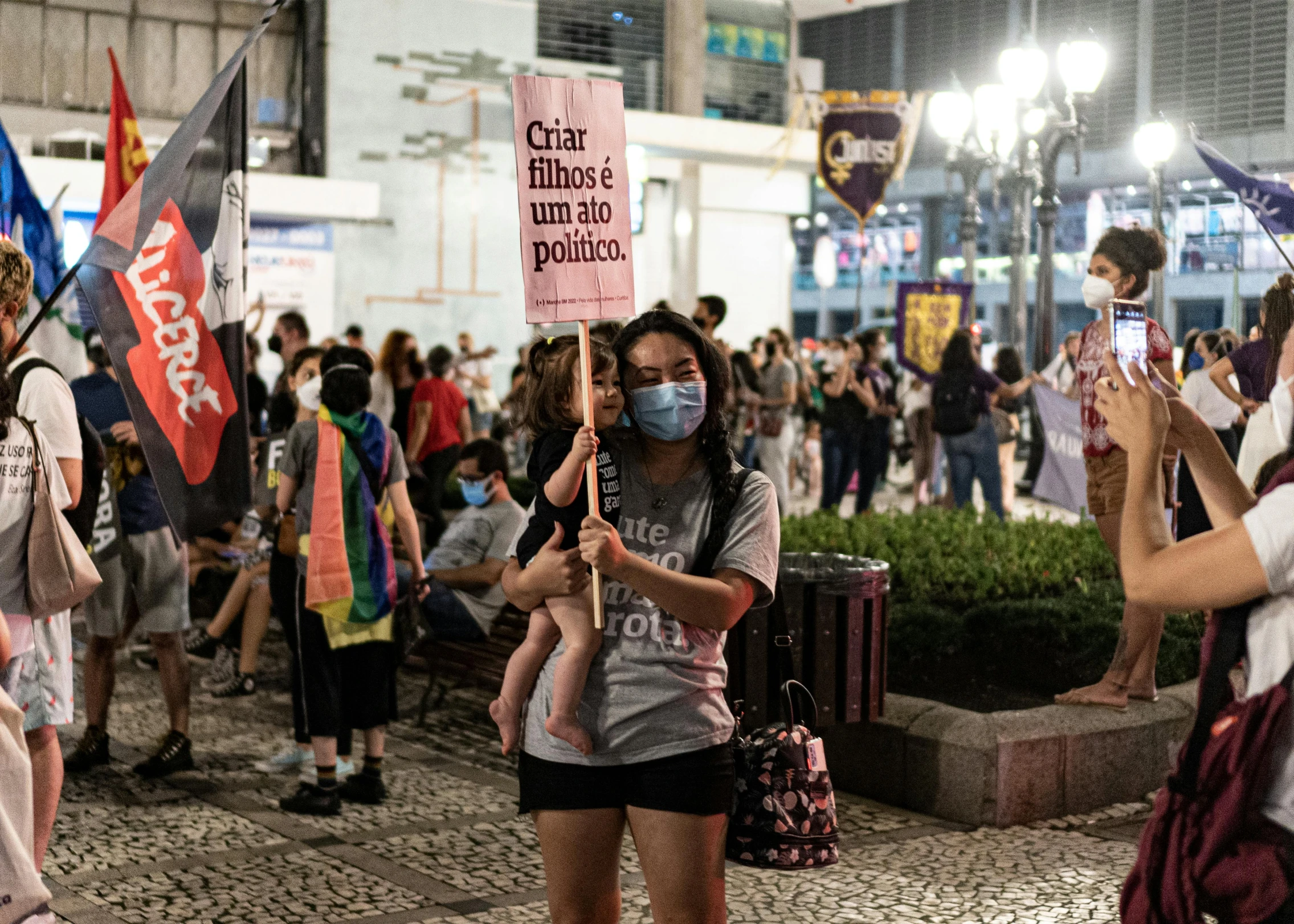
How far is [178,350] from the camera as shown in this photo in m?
5.64

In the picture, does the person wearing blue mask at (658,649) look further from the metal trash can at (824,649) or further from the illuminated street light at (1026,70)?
the illuminated street light at (1026,70)

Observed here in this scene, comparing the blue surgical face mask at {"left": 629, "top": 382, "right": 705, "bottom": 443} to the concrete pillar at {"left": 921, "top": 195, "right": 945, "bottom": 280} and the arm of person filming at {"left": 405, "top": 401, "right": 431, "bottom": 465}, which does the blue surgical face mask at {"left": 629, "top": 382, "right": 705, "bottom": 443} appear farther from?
the concrete pillar at {"left": 921, "top": 195, "right": 945, "bottom": 280}

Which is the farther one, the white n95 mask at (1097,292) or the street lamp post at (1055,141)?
the street lamp post at (1055,141)

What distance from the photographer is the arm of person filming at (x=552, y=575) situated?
336 cm

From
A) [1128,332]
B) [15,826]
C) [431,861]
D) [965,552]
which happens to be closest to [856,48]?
[965,552]

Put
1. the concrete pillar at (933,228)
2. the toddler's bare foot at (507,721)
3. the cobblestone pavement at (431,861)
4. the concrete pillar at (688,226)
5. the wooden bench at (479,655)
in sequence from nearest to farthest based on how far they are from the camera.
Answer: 1. the toddler's bare foot at (507,721)
2. the cobblestone pavement at (431,861)
3. the wooden bench at (479,655)
4. the concrete pillar at (688,226)
5. the concrete pillar at (933,228)

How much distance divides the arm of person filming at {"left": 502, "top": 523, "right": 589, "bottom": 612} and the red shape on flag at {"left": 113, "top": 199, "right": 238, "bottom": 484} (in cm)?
252

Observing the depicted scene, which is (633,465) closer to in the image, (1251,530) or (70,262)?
(1251,530)

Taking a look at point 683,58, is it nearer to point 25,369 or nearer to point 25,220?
point 25,220

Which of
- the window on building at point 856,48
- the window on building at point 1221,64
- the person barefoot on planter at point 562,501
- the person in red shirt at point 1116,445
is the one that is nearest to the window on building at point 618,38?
the window on building at point 1221,64

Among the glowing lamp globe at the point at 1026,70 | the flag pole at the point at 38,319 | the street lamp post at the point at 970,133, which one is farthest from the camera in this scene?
the street lamp post at the point at 970,133

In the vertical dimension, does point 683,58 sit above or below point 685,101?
above

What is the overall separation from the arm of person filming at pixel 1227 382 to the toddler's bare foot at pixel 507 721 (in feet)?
18.4

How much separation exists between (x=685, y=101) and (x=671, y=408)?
26446 millimetres
